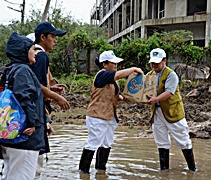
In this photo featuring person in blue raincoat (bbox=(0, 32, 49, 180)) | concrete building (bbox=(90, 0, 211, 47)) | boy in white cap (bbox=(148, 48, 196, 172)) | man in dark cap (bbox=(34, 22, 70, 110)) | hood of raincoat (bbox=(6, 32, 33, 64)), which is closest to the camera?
person in blue raincoat (bbox=(0, 32, 49, 180))

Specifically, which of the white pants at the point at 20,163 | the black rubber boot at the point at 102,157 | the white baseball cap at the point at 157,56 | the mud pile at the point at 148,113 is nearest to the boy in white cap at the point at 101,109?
the black rubber boot at the point at 102,157

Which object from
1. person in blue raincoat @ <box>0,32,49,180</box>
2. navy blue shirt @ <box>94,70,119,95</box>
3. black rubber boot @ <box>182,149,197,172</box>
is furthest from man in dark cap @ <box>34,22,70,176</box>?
black rubber boot @ <box>182,149,197,172</box>

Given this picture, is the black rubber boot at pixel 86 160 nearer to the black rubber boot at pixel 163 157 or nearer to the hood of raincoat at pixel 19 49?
the black rubber boot at pixel 163 157

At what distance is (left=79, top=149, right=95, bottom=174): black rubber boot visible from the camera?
5.75 metres

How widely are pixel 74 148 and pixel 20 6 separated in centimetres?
2965

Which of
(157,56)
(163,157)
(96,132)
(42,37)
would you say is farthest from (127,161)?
(42,37)

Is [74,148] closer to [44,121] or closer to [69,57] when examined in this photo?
[44,121]

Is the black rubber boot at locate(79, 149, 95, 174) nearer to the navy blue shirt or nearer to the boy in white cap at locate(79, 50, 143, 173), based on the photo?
the boy in white cap at locate(79, 50, 143, 173)

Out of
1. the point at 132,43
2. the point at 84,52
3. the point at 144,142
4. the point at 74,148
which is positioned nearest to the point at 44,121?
the point at 74,148

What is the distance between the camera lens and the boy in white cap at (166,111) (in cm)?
583

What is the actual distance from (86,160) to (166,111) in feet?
4.72

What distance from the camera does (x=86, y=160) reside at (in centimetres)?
579

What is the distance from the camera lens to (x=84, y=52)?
24.2m

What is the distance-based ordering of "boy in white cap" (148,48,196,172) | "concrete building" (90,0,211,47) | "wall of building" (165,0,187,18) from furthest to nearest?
1. "wall of building" (165,0,187,18)
2. "concrete building" (90,0,211,47)
3. "boy in white cap" (148,48,196,172)
